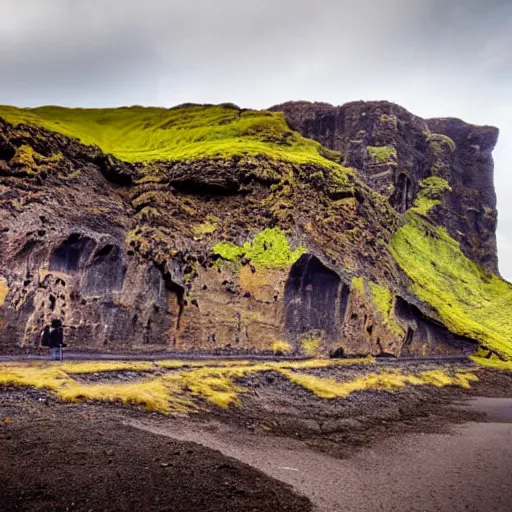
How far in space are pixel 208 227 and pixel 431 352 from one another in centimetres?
3210

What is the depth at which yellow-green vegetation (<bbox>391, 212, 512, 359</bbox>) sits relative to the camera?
64.0 meters

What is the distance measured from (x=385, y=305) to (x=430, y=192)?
60.1 meters

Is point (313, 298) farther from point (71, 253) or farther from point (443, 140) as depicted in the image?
point (443, 140)

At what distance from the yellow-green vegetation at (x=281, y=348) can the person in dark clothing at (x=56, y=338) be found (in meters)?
19.0

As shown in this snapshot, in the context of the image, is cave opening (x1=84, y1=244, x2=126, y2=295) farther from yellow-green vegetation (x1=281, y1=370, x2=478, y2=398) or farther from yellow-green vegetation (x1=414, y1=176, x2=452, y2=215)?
yellow-green vegetation (x1=414, y1=176, x2=452, y2=215)

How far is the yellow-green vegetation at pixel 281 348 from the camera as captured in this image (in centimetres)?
4519

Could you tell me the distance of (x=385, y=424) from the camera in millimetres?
32906

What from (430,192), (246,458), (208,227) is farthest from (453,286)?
(246,458)

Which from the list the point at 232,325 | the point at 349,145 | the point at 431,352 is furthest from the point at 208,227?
the point at 349,145

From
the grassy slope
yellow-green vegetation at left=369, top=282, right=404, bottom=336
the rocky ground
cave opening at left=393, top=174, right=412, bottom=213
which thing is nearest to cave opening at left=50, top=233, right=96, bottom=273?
the rocky ground

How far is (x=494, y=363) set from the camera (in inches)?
2372

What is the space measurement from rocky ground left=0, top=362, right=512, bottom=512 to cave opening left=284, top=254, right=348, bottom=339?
13.5m

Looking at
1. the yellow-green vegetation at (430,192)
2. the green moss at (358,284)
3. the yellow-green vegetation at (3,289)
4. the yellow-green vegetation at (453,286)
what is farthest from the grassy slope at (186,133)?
the yellow-green vegetation at (430,192)

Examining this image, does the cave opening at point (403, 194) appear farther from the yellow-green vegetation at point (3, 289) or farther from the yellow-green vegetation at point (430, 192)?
the yellow-green vegetation at point (3, 289)
